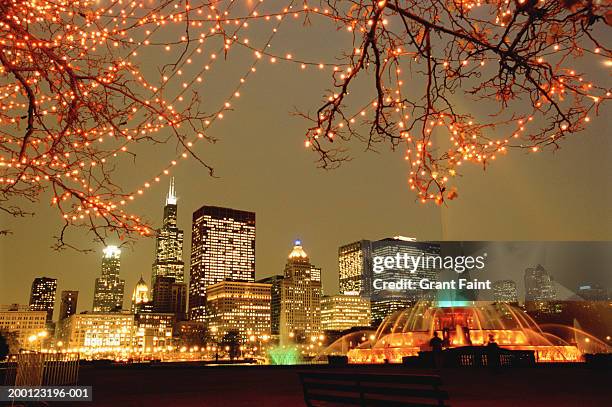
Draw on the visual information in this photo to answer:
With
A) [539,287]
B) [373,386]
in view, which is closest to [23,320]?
[539,287]

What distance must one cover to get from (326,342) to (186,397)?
86196mm

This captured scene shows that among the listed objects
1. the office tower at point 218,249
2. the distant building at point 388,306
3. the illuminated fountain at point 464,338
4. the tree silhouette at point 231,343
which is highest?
the office tower at point 218,249

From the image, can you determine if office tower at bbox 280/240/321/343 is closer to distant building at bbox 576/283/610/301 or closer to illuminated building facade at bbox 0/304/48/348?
illuminated building facade at bbox 0/304/48/348

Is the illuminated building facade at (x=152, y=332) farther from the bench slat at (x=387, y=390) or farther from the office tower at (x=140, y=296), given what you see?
the bench slat at (x=387, y=390)

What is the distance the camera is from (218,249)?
182750 millimetres

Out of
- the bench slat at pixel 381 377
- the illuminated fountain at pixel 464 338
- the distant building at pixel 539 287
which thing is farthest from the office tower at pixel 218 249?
the bench slat at pixel 381 377

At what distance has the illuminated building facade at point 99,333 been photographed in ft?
412

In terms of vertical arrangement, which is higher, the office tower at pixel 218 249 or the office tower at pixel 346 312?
the office tower at pixel 218 249

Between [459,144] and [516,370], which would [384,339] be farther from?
[459,144]

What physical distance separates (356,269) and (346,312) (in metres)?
22.7

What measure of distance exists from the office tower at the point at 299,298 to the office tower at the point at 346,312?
4628 mm

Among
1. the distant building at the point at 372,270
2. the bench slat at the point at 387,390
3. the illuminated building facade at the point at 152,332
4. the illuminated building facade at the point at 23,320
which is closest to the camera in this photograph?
the bench slat at the point at 387,390

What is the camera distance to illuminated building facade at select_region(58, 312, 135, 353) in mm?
125688

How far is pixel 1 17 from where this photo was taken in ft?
13.1
